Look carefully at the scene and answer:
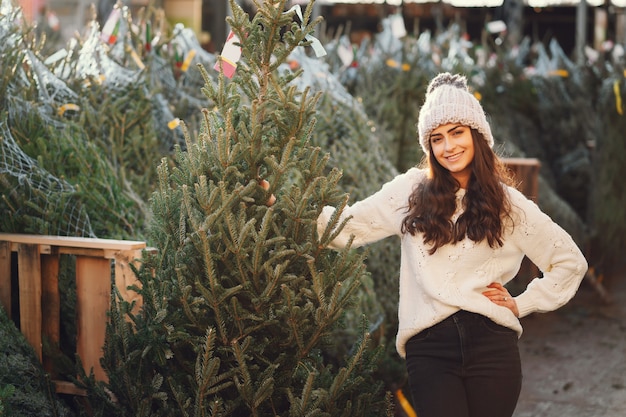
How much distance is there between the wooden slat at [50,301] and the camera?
403 cm

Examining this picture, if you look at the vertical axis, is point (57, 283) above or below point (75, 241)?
below

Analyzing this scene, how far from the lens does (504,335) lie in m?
3.34

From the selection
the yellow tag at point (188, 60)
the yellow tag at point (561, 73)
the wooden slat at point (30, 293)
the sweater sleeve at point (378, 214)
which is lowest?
the wooden slat at point (30, 293)

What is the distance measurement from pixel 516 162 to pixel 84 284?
Answer: 171 inches

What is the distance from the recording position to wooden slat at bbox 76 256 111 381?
3867 millimetres

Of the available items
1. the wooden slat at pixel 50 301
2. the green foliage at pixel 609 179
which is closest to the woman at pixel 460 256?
the wooden slat at pixel 50 301

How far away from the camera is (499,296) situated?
338 centimetres

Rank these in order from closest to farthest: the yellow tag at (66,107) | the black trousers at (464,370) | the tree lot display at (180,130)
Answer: the black trousers at (464,370)
the tree lot display at (180,130)
the yellow tag at (66,107)

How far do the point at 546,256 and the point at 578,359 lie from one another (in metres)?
3.58

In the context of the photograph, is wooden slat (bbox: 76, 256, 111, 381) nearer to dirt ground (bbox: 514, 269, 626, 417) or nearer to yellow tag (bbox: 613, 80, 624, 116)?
dirt ground (bbox: 514, 269, 626, 417)

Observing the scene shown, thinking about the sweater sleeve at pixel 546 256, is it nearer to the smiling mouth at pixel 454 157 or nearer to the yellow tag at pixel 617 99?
the smiling mouth at pixel 454 157

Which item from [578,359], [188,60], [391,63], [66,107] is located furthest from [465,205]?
[391,63]

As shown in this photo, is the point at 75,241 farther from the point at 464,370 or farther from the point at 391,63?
the point at 391,63

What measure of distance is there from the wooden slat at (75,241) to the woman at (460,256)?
0.80 metres
